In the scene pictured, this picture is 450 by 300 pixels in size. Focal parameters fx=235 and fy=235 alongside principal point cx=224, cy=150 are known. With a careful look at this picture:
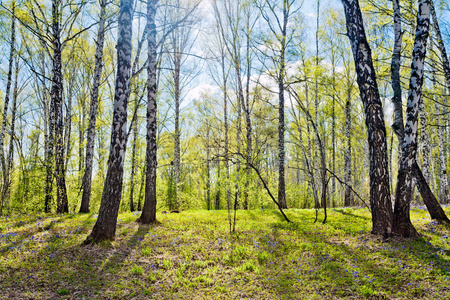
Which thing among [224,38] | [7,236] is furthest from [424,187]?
[224,38]

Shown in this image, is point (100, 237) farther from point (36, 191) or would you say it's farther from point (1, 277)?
point (36, 191)

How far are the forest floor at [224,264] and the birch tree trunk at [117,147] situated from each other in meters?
0.43

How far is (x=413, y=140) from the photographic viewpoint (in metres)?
5.43

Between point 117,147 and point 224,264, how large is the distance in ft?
12.0

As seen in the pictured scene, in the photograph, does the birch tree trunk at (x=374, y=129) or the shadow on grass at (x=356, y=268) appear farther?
the birch tree trunk at (x=374, y=129)

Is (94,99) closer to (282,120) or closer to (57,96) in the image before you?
(57,96)

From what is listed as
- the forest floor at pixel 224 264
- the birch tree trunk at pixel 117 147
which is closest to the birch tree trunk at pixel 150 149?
the forest floor at pixel 224 264

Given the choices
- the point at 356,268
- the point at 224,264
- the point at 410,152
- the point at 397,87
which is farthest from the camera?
the point at 397,87

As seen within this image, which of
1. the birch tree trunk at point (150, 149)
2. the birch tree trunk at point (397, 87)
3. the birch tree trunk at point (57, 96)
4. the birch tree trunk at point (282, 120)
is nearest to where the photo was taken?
the birch tree trunk at point (397, 87)

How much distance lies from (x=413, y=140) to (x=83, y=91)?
19944mm

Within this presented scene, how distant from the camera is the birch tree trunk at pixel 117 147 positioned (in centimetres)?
552

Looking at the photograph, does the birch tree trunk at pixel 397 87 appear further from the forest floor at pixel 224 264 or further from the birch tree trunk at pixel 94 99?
the birch tree trunk at pixel 94 99

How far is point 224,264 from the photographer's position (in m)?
4.97

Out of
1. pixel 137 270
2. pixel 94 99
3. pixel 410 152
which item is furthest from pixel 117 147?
pixel 410 152
